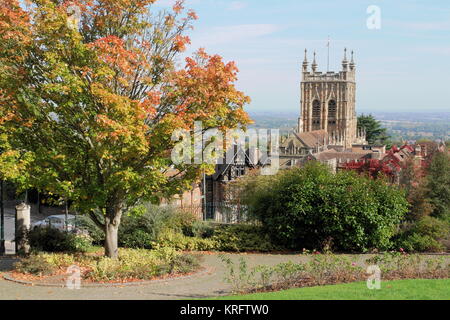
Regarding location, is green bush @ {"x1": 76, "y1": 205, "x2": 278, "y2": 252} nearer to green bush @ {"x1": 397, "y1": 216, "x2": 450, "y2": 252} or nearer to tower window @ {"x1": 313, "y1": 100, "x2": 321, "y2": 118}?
green bush @ {"x1": 397, "y1": 216, "x2": 450, "y2": 252}

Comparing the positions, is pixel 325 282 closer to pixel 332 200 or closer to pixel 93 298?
pixel 93 298

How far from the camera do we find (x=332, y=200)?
2191 cm

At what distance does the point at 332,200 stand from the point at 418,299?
409 inches

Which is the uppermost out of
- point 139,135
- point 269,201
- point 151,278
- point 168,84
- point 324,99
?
point 324,99

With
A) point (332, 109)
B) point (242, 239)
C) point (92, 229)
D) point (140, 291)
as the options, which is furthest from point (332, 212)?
point (332, 109)

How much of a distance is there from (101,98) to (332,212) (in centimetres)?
996

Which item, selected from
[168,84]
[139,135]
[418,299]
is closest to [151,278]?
[139,135]

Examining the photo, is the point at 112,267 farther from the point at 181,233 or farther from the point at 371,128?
the point at 371,128

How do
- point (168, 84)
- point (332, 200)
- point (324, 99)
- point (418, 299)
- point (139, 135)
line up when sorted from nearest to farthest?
point (418, 299), point (139, 135), point (168, 84), point (332, 200), point (324, 99)

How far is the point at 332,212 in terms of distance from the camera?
70.6 feet

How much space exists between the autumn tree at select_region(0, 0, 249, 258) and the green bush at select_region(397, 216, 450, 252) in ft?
28.3

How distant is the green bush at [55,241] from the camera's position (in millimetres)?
21344

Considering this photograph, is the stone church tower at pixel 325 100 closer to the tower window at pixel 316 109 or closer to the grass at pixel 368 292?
the tower window at pixel 316 109

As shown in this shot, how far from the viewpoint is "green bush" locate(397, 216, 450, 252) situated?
21.4m
